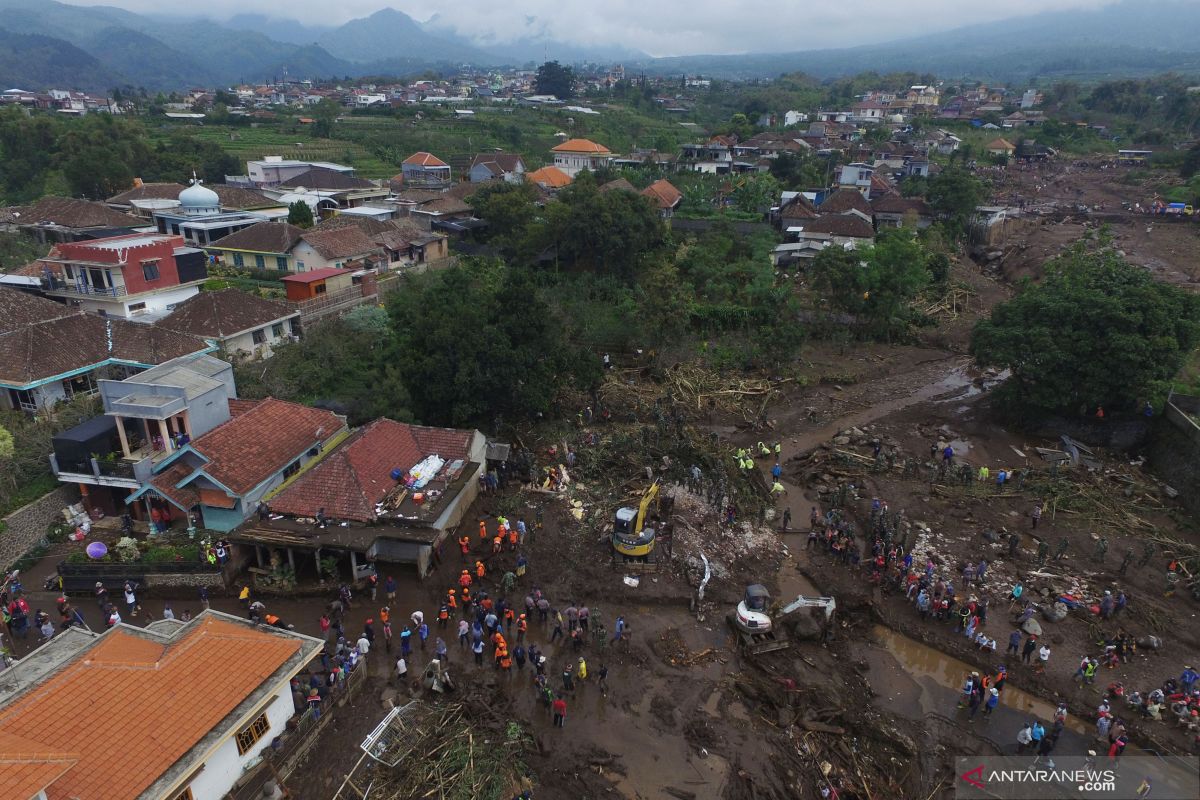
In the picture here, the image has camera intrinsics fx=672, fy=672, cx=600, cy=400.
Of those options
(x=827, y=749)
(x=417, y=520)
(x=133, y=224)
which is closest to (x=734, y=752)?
(x=827, y=749)

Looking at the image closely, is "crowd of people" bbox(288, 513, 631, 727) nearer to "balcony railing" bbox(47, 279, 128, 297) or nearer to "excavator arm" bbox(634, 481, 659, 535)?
"excavator arm" bbox(634, 481, 659, 535)

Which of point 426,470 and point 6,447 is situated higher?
point 6,447

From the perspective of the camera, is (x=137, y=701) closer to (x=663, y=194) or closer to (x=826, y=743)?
(x=826, y=743)

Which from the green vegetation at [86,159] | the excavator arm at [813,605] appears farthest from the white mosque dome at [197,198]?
the excavator arm at [813,605]

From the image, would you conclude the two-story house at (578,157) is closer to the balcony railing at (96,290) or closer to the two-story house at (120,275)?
the two-story house at (120,275)

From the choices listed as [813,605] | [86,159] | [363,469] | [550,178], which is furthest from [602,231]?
[86,159]

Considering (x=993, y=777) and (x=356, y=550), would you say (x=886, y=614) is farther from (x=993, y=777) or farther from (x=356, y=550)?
(x=356, y=550)
